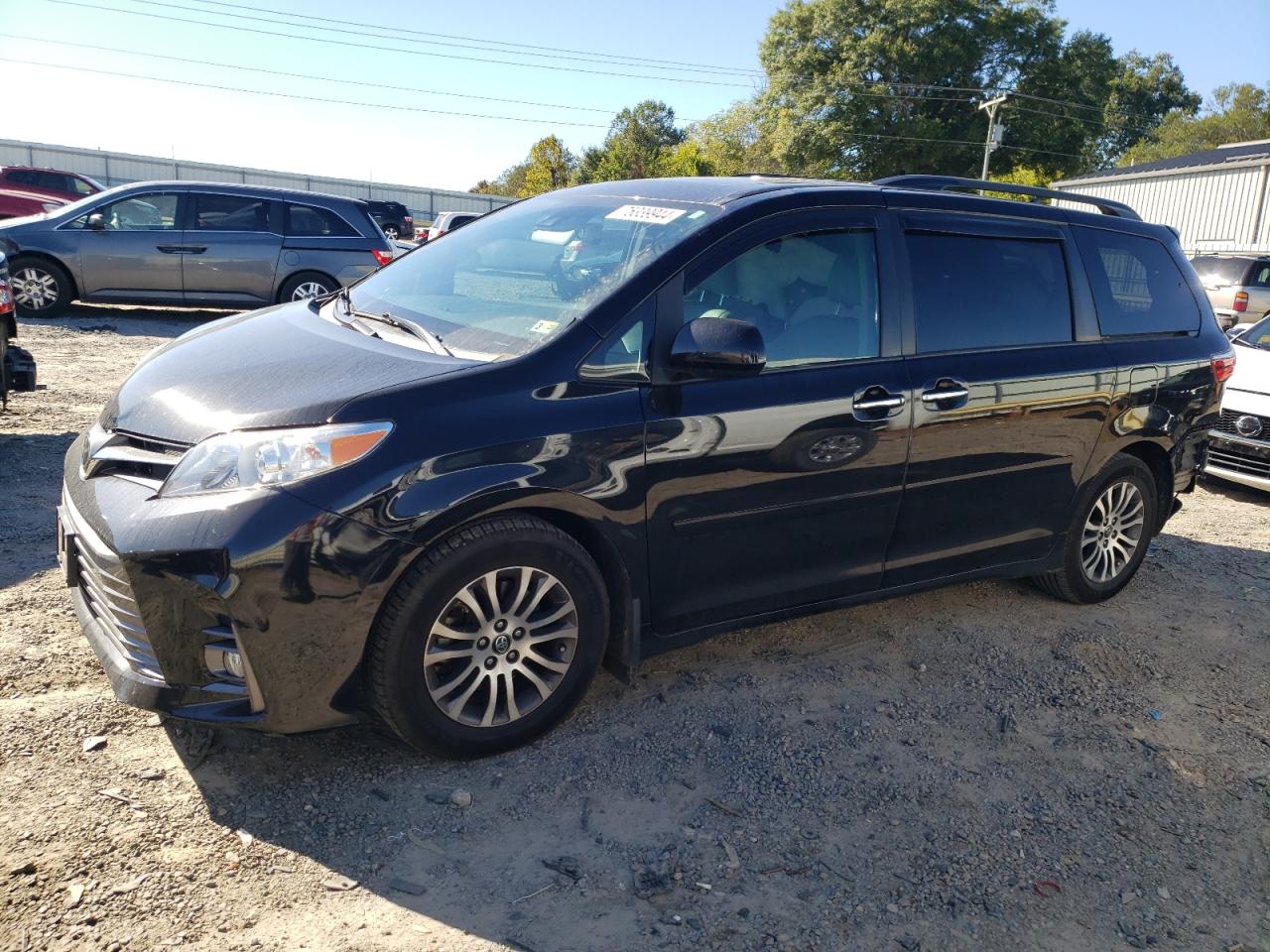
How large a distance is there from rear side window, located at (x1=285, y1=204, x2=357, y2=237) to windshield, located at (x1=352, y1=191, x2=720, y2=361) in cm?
916

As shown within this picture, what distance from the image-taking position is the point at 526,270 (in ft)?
12.5

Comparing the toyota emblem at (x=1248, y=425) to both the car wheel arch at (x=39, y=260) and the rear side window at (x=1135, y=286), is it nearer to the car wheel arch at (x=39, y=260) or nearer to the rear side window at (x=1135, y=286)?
the rear side window at (x=1135, y=286)

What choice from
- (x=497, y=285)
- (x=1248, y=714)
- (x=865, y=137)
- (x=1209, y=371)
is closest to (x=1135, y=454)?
(x=1209, y=371)

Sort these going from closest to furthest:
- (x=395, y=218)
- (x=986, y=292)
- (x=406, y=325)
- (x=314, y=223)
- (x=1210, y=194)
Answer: (x=406, y=325) < (x=986, y=292) < (x=314, y=223) < (x=395, y=218) < (x=1210, y=194)

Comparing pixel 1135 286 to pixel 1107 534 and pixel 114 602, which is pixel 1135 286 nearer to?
pixel 1107 534

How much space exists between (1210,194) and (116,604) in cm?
3685

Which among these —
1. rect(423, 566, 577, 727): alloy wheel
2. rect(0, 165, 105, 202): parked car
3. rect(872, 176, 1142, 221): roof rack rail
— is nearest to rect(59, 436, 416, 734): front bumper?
rect(423, 566, 577, 727): alloy wheel

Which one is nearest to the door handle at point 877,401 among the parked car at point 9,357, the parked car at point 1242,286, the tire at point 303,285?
the parked car at point 9,357

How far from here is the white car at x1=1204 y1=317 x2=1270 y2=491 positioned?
732cm

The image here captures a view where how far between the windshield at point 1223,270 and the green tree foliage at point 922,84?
100 ft

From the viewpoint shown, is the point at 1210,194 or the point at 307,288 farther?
the point at 1210,194

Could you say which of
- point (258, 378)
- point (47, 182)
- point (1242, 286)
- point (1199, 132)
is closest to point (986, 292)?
point (258, 378)

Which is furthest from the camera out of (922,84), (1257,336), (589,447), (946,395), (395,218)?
(922,84)

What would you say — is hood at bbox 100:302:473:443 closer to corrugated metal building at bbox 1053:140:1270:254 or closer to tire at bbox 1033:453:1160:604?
tire at bbox 1033:453:1160:604
